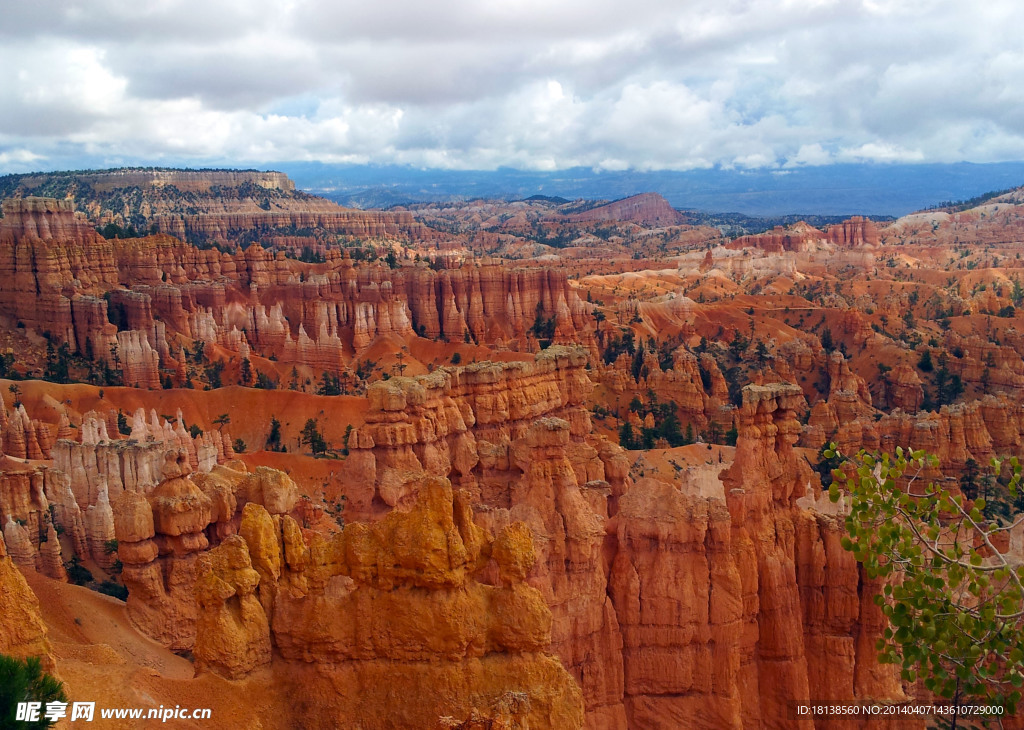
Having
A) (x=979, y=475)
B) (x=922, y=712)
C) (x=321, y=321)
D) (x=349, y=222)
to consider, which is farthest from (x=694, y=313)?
(x=349, y=222)

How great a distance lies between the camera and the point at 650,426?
5481cm

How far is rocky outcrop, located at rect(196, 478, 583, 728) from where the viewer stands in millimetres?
13781

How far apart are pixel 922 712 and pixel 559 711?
43.1ft

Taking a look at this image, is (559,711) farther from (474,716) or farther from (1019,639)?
(1019,639)

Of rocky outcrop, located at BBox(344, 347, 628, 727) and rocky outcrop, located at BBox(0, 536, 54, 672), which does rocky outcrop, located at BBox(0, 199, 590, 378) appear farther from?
rocky outcrop, located at BBox(0, 536, 54, 672)

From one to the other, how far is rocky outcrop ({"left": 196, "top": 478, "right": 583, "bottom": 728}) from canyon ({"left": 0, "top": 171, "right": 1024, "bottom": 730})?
0.15ft

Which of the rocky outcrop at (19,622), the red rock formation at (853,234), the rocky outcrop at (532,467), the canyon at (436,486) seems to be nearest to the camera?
the rocky outcrop at (19,622)

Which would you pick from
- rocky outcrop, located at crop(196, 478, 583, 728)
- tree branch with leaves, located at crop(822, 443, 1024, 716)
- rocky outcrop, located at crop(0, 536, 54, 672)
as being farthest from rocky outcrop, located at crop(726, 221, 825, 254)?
rocky outcrop, located at crop(0, 536, 54, 672)

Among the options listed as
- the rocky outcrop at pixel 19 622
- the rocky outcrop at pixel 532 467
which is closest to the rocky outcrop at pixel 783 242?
the rocky outcrop at pixel 532 467

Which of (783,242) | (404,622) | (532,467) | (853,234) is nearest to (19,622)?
(404,622)

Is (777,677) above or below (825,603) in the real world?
below

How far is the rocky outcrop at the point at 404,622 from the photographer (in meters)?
13.8

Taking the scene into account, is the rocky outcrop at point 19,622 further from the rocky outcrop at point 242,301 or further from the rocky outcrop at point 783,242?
the rocky outcrop at point 783,242

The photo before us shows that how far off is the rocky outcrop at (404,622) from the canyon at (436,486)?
5cm
